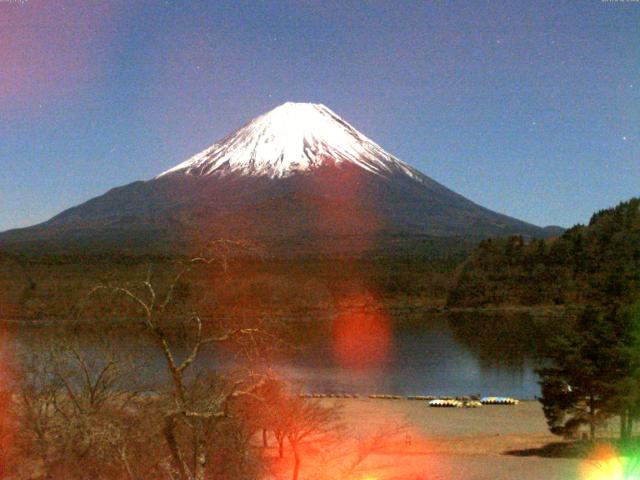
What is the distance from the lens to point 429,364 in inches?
1228

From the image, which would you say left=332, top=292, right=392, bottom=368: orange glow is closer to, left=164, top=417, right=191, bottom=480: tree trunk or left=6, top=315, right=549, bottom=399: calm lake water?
left=6, top=315, right=549, bottom=399: calm lake water

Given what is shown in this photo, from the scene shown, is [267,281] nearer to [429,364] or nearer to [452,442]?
[429,364]

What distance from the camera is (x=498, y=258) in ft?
198

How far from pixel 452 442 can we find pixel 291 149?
106550mm

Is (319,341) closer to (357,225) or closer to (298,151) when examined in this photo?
(357,225)

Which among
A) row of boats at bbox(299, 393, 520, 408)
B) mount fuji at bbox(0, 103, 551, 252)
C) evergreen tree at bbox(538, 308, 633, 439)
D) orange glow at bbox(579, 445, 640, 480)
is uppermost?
mount fuji at bbox(0, 103, 551, 252)

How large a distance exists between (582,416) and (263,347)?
1005cm

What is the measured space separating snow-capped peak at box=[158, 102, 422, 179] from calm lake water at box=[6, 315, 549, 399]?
246ft

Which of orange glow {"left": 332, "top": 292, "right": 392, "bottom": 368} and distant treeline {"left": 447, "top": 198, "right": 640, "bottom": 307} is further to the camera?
distant treeline {"left": 447, "top": 198, "right": 640, "bottom": 307}

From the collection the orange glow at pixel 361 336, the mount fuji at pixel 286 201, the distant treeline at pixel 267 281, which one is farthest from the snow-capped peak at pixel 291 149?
the orange glow at pixel 361 336

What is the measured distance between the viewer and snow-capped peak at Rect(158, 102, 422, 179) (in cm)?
11744

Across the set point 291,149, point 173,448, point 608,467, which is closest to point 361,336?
point 608,467

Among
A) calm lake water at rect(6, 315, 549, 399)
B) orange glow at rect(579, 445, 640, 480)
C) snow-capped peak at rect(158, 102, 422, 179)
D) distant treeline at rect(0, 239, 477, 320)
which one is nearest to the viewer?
orange glow at rect(579, 445, 640, 480)

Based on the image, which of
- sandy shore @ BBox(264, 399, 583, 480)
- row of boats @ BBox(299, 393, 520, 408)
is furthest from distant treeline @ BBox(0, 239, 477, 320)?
sandy shore @ BBox(264, 399, 583, 480)
